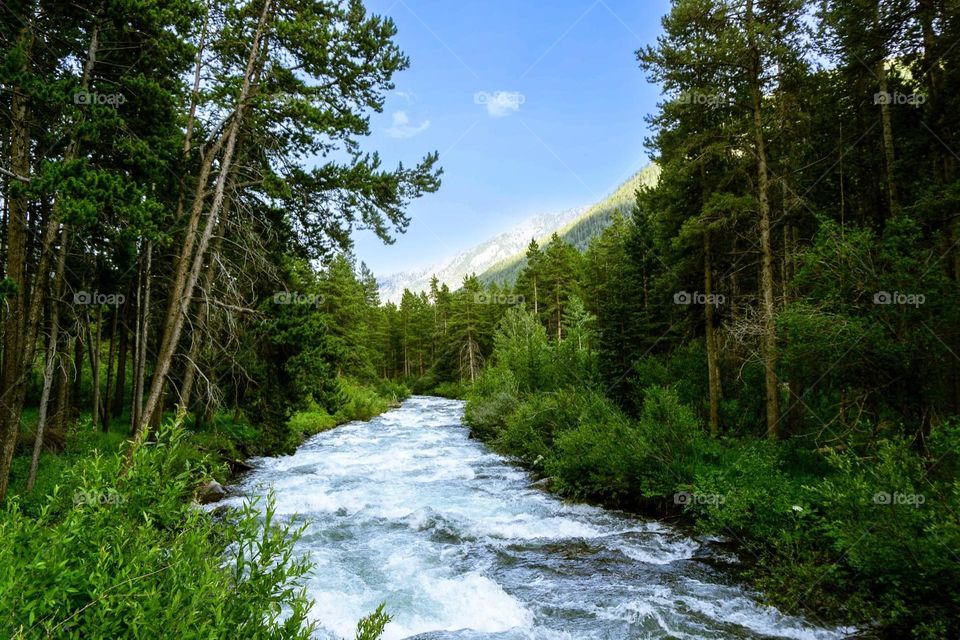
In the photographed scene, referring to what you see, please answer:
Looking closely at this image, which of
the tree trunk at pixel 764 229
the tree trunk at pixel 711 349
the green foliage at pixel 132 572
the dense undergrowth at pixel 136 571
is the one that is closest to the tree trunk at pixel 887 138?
the tree trunk at pixel 764 229

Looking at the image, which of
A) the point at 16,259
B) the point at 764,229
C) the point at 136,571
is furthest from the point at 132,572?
the point at 764,229

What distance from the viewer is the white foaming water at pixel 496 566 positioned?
22.4ft

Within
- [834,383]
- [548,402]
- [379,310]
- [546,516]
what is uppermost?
[379,310]

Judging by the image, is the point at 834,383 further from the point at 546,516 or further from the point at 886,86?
the point at 886,86

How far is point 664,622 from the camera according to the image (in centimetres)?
684

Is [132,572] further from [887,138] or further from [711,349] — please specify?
[887,138]

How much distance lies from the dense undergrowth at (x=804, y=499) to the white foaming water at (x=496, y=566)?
2.37 ft

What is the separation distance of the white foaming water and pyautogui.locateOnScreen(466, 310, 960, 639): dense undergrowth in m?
0.72

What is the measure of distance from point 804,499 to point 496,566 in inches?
232

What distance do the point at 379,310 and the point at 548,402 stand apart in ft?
178

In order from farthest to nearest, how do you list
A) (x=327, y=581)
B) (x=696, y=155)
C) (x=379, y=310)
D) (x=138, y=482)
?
1. (x=379, y=310)
2. (x=696, y=155)
3. (x=327, y=581)
4. (x=138, y=482)

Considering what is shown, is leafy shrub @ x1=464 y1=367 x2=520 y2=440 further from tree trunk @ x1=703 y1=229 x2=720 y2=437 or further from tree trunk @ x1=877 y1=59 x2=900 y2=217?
tree trunk @ x1=877 y1=59 x2=900 y2=217

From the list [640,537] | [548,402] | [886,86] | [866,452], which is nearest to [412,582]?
[640,537]

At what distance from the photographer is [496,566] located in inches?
355
